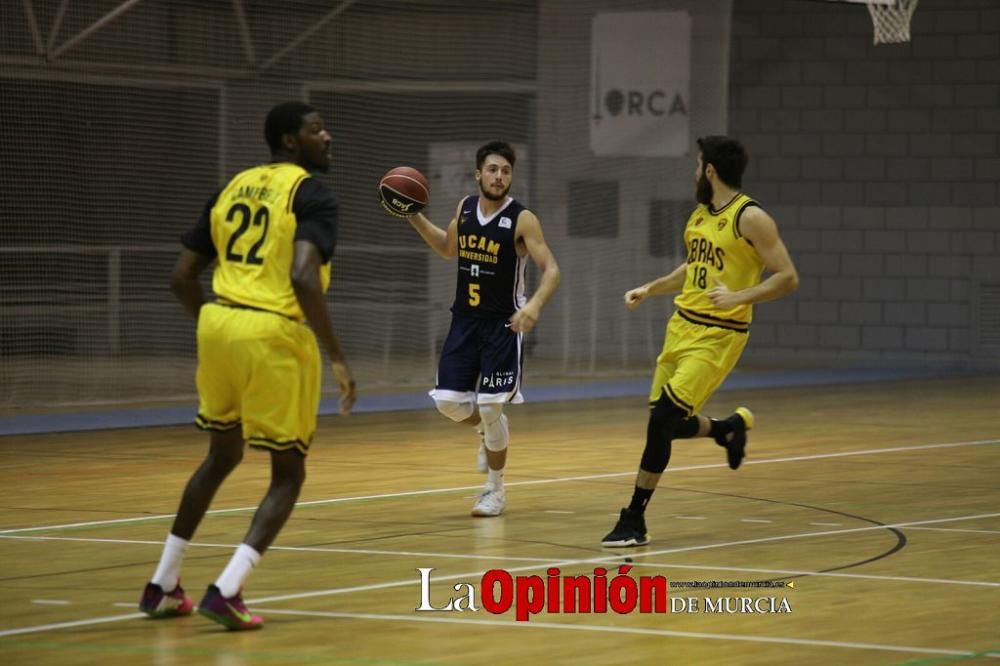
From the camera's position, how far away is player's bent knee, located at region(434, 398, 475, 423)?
30.5ft

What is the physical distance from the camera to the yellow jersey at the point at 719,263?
836 centimetres

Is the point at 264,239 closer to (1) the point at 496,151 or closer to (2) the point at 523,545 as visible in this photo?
(2) the point at 523,545

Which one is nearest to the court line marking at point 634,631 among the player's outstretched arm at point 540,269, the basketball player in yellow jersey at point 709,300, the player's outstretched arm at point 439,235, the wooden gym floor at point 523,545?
the wooden gym floor at point 523,545

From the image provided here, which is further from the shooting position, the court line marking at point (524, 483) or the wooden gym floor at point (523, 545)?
the court line marking at point (524, 483)

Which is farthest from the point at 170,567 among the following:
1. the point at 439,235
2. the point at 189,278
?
the point at 439,235

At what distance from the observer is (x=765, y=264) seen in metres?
8.36

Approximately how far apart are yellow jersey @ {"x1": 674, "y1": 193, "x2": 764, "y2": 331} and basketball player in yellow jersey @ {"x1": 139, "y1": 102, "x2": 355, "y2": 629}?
260 cm

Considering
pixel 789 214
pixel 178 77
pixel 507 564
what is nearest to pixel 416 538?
pixel 507 564

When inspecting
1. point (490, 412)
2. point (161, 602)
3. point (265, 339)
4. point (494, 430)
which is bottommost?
point (161, 602)

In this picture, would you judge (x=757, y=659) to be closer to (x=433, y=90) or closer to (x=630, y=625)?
(x=630, y=625)

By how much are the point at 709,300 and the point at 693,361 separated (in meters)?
0.29

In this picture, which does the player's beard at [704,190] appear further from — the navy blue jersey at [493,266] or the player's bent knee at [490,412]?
the player's bent knee at [490,412]

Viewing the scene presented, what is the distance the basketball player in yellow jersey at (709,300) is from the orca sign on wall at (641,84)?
11.2 metres

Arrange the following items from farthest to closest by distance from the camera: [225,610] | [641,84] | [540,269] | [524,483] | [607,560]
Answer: [641,84], [524,483], [540,269], [607,560], [225,610]
